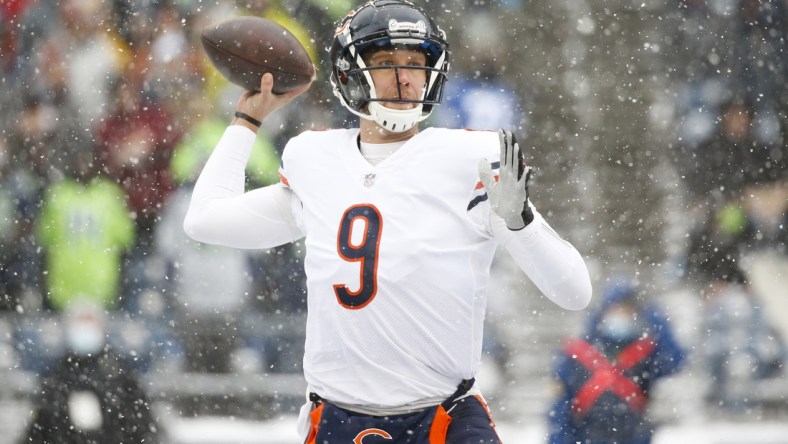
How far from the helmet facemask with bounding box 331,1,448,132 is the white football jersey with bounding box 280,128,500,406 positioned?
0.27ft

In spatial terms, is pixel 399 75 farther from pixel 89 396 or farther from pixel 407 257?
pixel 89 396

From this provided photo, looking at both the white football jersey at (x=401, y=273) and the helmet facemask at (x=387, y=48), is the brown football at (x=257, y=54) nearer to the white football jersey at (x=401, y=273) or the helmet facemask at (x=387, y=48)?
the helmet facemask at (x=387, y=48)

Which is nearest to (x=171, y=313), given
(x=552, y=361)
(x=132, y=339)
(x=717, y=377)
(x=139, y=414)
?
(x=132, y=339)

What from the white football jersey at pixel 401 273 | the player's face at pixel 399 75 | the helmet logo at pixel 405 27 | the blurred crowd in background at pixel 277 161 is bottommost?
the white football jersey at pixel 401 273

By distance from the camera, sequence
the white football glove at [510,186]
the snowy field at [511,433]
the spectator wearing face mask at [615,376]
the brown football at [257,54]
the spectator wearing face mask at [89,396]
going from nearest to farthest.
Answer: the white football glove at [510,186] < the brown football at [257,54] < the spectator wearing face mask at [615,376] < the spectator wearing face mask at [89,396] < the snowy field at [511,433]

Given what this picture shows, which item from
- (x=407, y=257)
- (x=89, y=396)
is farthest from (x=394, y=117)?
(x=89, y=396)

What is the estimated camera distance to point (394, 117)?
218 cm

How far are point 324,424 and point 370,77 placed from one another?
0.70 m

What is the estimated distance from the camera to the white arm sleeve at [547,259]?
6.63 ft

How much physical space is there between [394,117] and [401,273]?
0.33 metres

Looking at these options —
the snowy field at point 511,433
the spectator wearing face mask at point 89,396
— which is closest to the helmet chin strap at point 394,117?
the spectator wearing face mask at point 89,396

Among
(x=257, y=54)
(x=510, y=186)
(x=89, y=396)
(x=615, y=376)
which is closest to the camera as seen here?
(x=510, y=186)

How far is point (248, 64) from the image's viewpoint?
2.58 meters

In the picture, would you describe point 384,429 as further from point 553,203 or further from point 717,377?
point 553,203
